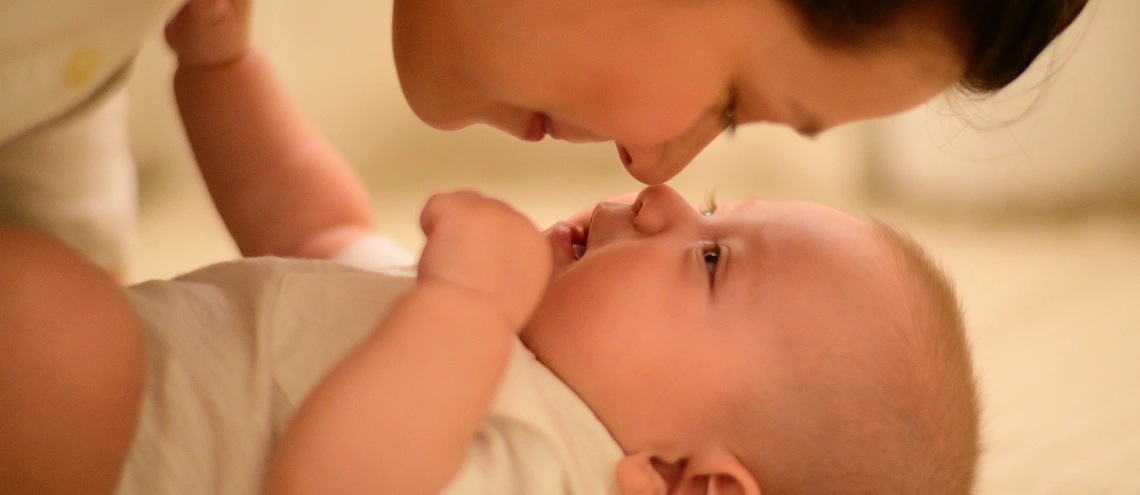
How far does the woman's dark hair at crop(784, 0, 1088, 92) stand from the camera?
61 cm

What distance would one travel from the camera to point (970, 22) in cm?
61

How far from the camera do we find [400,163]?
1.50 meters

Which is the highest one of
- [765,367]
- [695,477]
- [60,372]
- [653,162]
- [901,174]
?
[901,174]

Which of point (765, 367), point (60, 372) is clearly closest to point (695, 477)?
point (765, 367)

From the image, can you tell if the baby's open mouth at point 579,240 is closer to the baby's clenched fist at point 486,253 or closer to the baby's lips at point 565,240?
the baby's lips at point 565,240

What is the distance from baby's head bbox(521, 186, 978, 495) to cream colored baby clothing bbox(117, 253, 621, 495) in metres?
0.04

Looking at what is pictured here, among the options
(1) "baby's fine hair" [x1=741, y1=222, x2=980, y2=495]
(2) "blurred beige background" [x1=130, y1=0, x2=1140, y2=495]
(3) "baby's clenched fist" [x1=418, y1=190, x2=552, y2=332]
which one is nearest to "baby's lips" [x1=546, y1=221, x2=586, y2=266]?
(3) "baby's clenched fist" [x1=418, y1=190, x2=552, y2=332]

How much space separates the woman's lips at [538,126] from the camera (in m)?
0.81

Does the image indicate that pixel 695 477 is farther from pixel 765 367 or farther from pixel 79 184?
pixel 79 184

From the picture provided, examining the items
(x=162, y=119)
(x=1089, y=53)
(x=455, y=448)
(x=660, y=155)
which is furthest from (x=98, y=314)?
(x=1089, y=53)

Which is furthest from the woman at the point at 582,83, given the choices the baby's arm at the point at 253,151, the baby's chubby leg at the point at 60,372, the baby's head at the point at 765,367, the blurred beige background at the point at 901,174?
the blurred beige background at the point at 901,174

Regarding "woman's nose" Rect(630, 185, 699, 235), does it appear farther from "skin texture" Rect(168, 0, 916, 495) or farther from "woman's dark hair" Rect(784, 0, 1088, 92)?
"woman's dark hair" Rect(784, 0, 1088, 92)

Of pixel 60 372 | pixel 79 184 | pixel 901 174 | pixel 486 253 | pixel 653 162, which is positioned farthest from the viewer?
pixel 901 174

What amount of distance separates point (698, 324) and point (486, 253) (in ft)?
0.63
